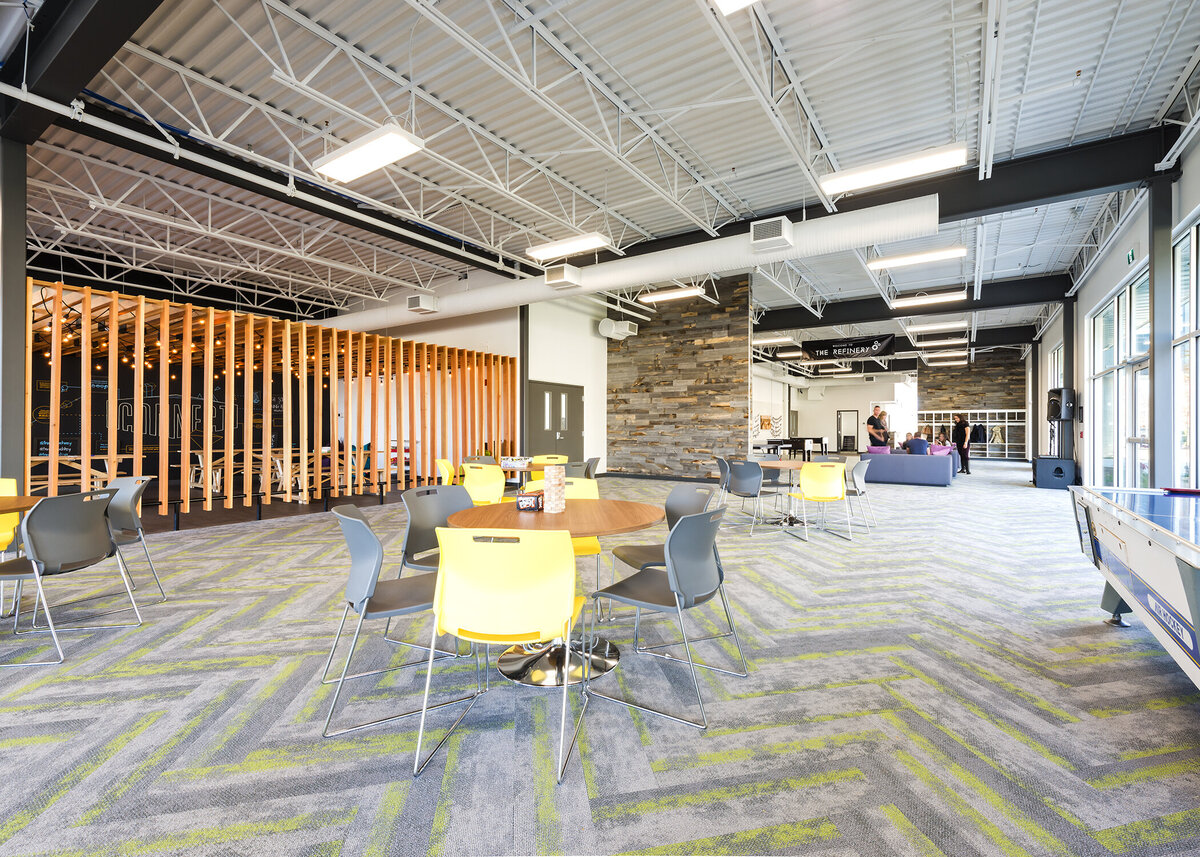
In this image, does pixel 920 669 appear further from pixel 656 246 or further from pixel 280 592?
pixel 656 246

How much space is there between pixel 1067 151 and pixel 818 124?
3.16 m

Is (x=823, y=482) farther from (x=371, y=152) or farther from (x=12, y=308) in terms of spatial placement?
(x=12, y=308)

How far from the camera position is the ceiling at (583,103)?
14.8 feet

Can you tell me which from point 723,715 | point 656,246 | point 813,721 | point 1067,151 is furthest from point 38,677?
point 1067,151

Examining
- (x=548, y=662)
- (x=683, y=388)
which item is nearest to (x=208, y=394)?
(x=548, y=662)

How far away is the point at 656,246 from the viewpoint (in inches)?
377

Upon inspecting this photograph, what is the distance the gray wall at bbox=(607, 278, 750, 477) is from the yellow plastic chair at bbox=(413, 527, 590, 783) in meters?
9.96

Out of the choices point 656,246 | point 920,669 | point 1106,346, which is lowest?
point 920,669

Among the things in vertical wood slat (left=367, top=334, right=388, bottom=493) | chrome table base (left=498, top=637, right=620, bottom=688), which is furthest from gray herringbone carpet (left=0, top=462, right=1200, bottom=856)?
vertical wood slat (left=367, top=334, right=388, bottom=493)

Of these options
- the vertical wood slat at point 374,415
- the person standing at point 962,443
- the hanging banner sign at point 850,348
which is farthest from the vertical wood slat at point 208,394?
the person standing at point 962,443

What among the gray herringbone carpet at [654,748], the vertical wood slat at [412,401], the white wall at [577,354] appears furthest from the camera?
A: the white wall at [577,354]

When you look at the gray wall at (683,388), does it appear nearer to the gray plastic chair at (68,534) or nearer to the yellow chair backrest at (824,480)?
the yellow chair backrest at (824,480)

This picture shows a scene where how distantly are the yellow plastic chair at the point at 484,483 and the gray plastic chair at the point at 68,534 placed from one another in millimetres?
2689

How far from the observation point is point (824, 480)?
600cm
